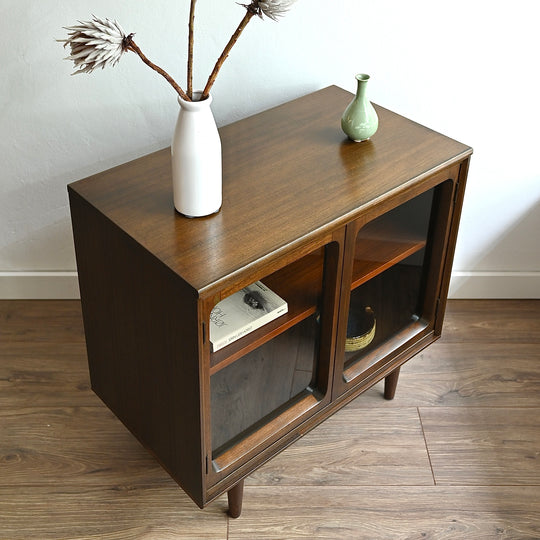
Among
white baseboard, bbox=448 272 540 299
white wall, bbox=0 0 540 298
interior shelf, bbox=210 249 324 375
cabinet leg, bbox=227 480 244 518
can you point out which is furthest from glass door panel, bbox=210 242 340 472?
white baseboard, bbox=448 272 540 299

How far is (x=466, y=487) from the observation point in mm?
1568

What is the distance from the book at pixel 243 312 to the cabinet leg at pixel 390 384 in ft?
1.50

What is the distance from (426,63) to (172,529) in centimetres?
103

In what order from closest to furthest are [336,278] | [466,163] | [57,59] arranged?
[336,278], [466,163], [57,59]

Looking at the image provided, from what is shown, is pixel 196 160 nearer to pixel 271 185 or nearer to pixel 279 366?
pixel 271 185

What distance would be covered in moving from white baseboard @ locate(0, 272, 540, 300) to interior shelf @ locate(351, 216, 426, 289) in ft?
1.85

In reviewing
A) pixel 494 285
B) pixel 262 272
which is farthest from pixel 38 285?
pixel 494 285

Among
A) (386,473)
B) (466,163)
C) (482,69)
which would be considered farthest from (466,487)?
(482,69)

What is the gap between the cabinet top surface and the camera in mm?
1151

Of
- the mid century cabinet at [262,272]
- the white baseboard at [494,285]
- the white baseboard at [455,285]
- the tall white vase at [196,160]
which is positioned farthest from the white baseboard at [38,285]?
the white baseboard at [494,285]

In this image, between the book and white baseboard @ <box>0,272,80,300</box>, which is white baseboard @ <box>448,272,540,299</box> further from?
white baseboard @ <box>0,272,80,300</box>

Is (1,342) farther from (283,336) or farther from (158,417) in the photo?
(283,336)

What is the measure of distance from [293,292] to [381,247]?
0.19m

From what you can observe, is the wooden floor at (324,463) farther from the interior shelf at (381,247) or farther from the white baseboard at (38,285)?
the interior shelf at (381,247)
